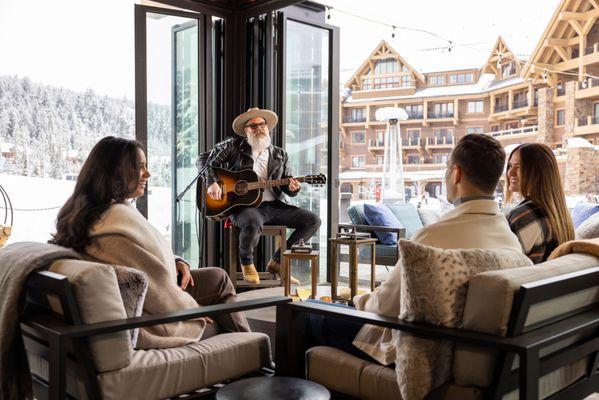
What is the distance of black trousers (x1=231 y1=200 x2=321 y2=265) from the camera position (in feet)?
16.1

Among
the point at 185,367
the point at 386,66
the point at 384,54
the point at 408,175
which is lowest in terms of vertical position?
the point at 185,367

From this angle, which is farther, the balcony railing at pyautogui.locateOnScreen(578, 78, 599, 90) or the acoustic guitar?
the balcony railing at pyautogui.locateOnScreen(578, 78, 599, 90)

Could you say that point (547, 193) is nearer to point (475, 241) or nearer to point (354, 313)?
point (475, 241)

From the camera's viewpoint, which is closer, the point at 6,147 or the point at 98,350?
the point at 98,350

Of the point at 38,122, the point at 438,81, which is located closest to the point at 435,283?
the point at 38,122

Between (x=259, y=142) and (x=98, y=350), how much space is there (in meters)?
3.50

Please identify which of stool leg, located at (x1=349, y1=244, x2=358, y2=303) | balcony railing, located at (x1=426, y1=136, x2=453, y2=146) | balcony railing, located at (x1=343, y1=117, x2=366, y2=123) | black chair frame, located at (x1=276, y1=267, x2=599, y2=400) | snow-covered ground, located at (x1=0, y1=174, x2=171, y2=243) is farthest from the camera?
balcony railing, located at (x1=343, y1=117, x2=366, y2=123)

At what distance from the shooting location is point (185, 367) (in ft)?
6.74

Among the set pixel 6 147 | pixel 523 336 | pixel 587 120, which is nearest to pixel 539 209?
pixel 523 336

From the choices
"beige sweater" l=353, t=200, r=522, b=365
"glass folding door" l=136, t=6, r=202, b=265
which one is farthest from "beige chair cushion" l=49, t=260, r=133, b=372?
"glass folding door" l=136, t=6, r=202, b=265

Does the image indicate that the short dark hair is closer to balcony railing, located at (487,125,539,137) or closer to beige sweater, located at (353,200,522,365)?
beige sweater, located at (353,200,522,365)

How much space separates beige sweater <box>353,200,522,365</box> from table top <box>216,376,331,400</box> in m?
0.35

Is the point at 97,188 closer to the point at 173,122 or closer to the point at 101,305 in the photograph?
the point at 101,305

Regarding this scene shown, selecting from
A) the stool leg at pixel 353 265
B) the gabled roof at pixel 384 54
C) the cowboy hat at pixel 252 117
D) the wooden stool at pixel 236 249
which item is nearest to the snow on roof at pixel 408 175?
the gabled roof at pixel 384 54
